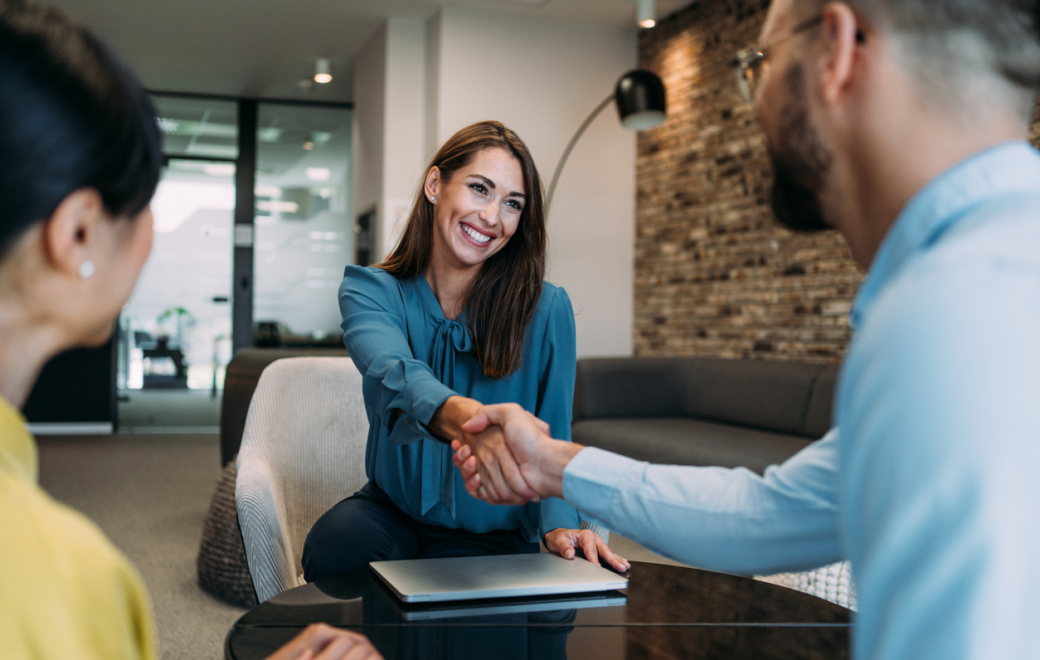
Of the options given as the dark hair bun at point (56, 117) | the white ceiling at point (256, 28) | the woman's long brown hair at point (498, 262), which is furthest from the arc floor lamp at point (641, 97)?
the dark hair bun at point (56, 117)

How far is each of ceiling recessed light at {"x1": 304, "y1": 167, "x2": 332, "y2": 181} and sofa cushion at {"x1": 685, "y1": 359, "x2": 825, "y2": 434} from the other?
479 centimetres

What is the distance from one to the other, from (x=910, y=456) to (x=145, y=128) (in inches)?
24.2

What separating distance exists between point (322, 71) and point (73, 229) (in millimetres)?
7070

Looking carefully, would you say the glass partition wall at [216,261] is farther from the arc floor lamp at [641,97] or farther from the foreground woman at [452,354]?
the foreground woman at [452,354]

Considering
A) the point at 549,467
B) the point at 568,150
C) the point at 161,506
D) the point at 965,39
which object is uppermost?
the point at 568,150

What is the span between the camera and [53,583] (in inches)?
19.8

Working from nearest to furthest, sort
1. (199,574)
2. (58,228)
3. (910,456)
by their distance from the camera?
(910,456) → (58,228) → (199,574)

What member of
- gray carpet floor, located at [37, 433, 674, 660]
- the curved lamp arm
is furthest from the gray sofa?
the curved lamp arm

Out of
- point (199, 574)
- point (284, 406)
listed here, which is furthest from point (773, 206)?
point (199, 574)

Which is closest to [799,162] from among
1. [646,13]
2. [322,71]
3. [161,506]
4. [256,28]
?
[161,506]

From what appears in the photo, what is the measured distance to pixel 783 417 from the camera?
14.0 ft

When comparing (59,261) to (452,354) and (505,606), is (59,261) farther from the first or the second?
(452,354)

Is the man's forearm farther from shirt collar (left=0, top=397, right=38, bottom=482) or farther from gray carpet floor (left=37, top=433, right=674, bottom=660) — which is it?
gray carpet floor (left=37, top=433, right=674, bottom=660)

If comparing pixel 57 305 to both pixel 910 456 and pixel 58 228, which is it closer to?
pixel 58 228
